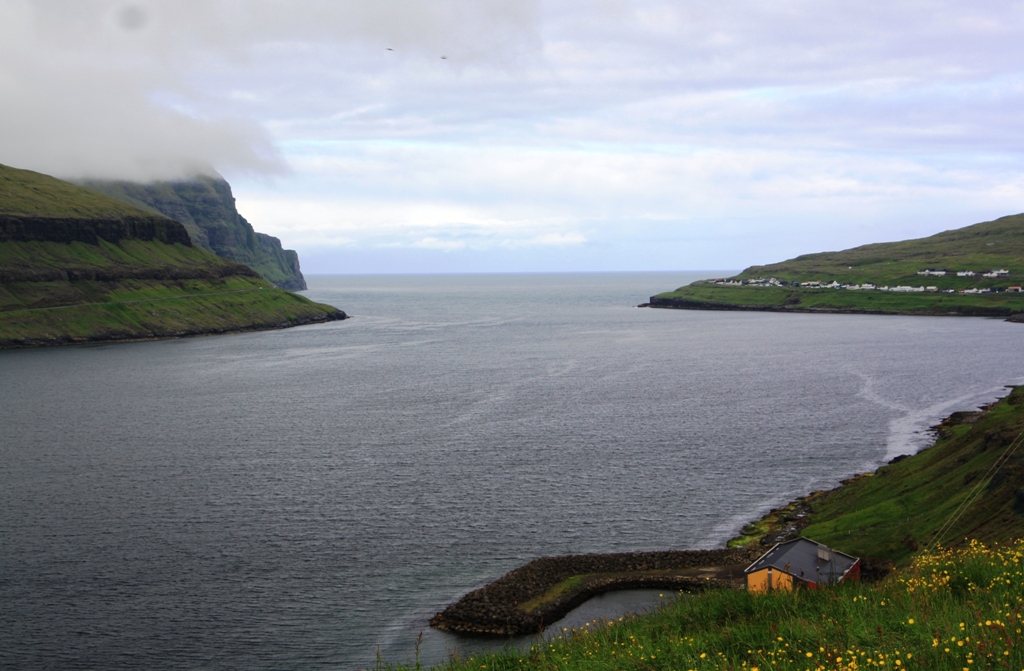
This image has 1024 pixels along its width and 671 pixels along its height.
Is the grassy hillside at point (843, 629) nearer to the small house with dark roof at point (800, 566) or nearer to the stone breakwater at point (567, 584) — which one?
the small house with dark roof at point (800, 566)

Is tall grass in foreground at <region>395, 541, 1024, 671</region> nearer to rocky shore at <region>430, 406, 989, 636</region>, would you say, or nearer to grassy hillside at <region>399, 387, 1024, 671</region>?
Result: grassy hillside at <region>399, 387, 1024, 671</region>

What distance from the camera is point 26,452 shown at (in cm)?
8206

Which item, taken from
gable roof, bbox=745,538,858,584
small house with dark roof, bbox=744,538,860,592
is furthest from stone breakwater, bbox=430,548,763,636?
small house with dark roof, bbox=744,538,860,592

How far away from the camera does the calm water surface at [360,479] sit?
45.2 meters

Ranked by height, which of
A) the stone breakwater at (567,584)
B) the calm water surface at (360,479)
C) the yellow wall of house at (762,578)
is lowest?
the stone breakwater at (567,584)

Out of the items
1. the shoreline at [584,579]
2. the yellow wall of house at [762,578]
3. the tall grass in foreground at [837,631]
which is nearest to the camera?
the tall grass in foreground at [837,631]

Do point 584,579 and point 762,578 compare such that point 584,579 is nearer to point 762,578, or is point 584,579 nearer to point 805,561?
point 762,578

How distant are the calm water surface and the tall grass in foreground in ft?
66.6

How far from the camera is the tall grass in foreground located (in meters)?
16.5

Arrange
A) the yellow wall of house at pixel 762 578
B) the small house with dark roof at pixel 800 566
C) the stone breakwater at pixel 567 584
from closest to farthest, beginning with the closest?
the yellow wall of house at pixel 762 578 < the small house with dark roof at pixel 800 566 < the stone breakwater at pixel 567 584

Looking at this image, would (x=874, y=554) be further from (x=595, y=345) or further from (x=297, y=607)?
(x=595, y=345)

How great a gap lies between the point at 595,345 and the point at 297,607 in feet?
476

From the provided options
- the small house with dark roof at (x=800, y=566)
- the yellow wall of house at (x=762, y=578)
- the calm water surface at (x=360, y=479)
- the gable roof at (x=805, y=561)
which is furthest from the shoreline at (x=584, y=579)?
the yellow wall of house at (x=762, y=578)

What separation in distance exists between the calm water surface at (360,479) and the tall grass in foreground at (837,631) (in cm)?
2031
